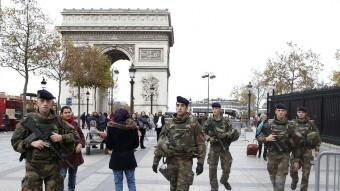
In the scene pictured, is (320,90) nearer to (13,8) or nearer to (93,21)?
(13,8)

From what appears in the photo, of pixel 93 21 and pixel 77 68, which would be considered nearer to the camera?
pixel 77 68

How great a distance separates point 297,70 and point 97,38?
28.8 m

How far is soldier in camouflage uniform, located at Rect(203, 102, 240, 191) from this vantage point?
36.0 ft

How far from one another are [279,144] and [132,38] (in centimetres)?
6365

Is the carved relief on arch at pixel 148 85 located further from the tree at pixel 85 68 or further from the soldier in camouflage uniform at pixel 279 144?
the soldier in camouflage uniform at pixel 279 144

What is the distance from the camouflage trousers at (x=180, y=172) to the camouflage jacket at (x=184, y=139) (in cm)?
9

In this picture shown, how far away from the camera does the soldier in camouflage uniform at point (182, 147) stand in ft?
27.0

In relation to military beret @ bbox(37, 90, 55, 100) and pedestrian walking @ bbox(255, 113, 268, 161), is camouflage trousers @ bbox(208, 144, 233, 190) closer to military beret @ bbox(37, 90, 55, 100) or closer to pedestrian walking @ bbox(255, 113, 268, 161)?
pedestrian walking @ bbox(255, 113, 268, 161)

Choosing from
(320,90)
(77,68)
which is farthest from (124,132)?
(77,68)

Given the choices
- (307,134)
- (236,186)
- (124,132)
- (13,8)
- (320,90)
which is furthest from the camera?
(13,8)

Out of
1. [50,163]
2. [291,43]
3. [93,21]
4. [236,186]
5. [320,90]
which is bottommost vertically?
[236,186]

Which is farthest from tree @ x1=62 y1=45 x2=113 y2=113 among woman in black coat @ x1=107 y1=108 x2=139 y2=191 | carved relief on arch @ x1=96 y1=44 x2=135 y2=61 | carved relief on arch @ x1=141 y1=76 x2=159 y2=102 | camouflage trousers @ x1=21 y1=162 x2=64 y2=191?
camouflage trousers @ x1=21 y1=162 x2=64 y2=191

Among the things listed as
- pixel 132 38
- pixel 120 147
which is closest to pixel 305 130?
pixel 120 147

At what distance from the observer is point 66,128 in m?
7.14
